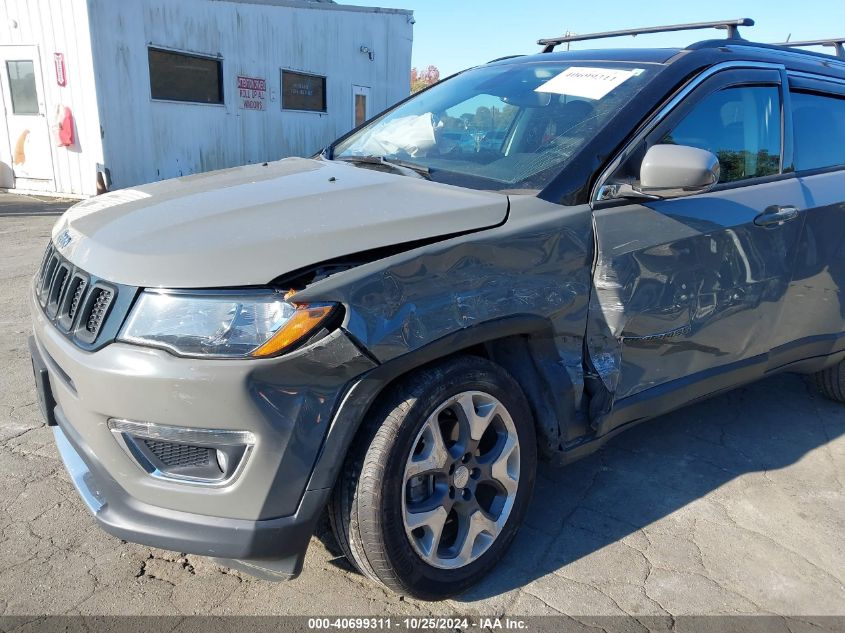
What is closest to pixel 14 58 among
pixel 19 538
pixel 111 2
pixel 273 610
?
pixel 111 2

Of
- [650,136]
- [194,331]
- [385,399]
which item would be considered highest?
[650,136]

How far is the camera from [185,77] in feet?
41.4

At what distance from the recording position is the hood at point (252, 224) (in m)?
1.95

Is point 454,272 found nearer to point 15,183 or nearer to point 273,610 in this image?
point 273,610

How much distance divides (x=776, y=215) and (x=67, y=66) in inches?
442

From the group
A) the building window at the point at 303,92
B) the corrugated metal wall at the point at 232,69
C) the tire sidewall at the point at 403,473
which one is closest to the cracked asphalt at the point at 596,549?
the tire sidewall at the point at 403,473

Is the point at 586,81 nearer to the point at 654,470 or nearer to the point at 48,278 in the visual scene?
the point at 654,470

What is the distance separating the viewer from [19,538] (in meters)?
2.62

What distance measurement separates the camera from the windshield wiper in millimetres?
2814

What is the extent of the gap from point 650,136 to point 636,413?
110 cm

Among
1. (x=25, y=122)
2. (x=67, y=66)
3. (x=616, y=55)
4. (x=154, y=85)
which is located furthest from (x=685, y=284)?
A: (x=25, y=122)

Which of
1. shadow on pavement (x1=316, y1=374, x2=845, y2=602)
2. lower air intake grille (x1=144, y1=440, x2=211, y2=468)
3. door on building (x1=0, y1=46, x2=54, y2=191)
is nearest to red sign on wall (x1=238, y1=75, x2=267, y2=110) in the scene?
door on building (x1=0, y1=46, x2=54, y2=191)

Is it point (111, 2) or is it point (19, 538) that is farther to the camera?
point (111, 2)

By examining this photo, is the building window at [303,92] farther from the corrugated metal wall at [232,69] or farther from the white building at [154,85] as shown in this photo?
the corrugated metal wall at [232,69]
